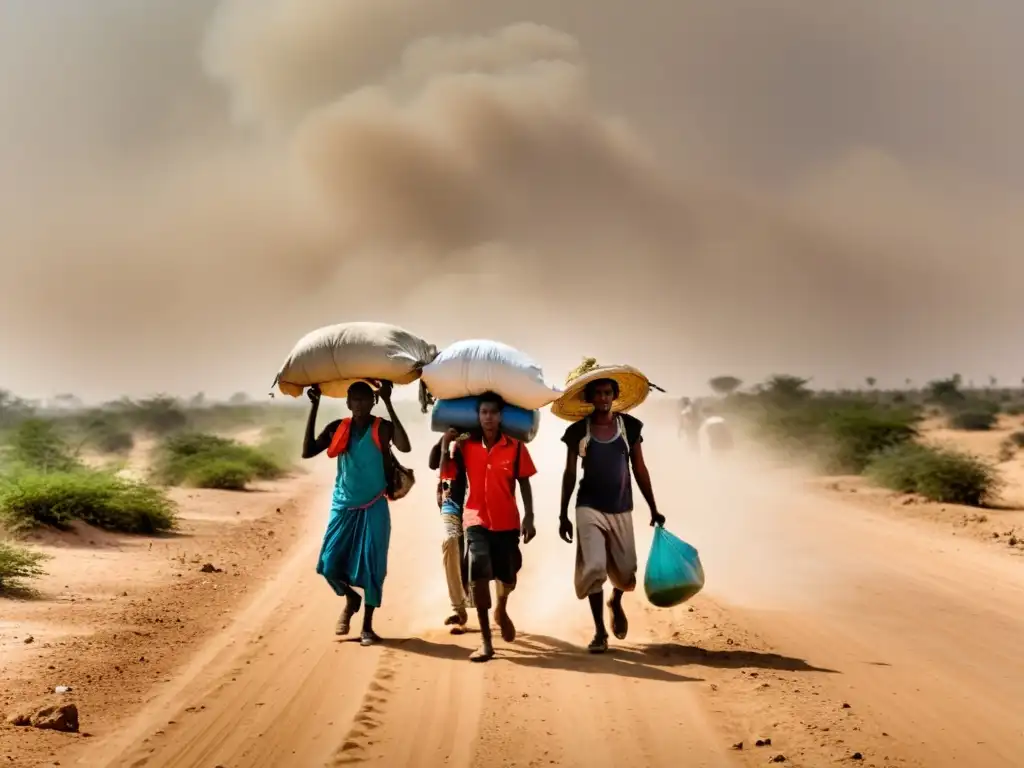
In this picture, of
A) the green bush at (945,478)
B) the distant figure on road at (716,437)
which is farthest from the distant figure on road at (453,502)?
the distant figure on road at (716,437)

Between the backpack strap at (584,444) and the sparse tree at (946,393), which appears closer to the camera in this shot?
the backpack strap at (584,444)

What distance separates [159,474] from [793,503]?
43.9ft

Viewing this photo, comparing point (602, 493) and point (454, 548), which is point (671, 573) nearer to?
point (602, 493)

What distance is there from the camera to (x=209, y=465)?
23750 millimetres

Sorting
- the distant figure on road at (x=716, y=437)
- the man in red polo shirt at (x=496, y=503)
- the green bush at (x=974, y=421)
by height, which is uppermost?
the green bush at (x=974, y=421)

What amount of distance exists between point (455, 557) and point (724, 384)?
84154 millimetres

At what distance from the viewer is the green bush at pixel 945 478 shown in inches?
725

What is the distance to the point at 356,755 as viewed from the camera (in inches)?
221

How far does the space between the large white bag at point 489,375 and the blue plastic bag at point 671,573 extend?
1287 mm

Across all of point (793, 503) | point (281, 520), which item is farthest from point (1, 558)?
point (793, 503)

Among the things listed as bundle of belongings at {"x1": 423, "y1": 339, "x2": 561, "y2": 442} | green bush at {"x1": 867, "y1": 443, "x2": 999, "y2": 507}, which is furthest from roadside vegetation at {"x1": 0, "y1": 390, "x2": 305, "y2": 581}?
green bush at {"x1": 867, "y1": 443, "x2": 999, "y2": 507}

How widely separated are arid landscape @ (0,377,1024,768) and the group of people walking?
0.43m

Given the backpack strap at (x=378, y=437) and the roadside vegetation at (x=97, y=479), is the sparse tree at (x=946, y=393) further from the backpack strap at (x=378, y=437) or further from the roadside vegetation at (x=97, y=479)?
the backpack strap at (x=378, y=437)

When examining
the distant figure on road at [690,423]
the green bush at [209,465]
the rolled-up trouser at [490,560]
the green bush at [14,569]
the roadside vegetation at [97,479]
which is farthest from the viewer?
the distant figure on road at [690,423]
